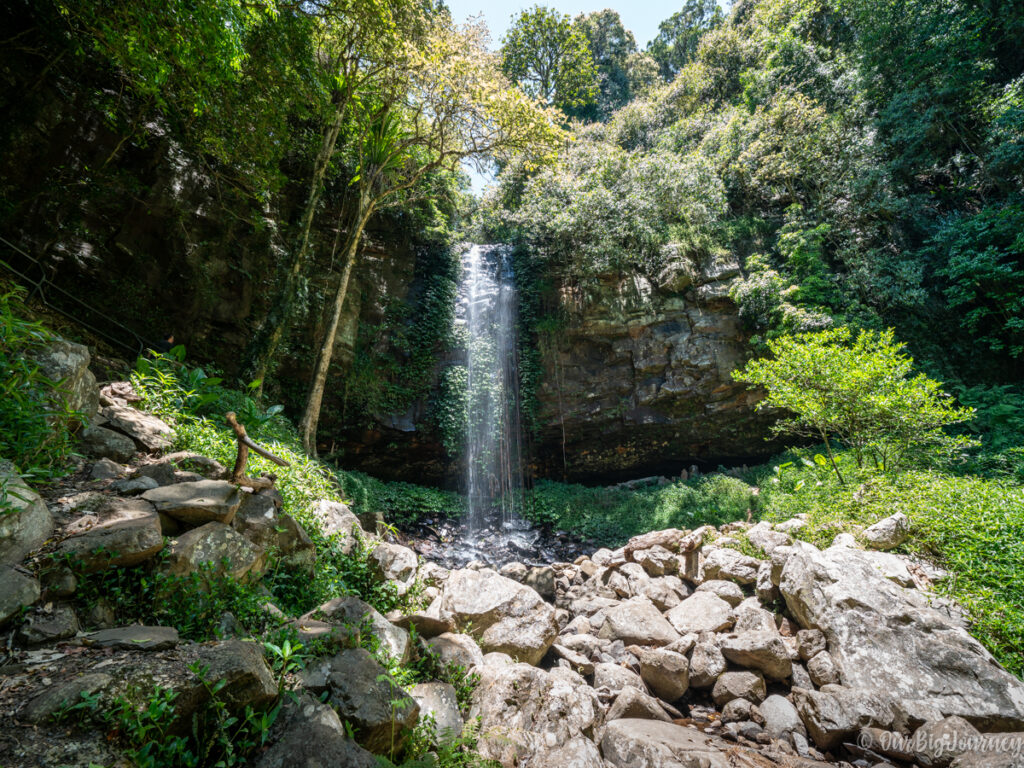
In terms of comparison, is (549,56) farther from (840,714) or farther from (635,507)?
(840,714)

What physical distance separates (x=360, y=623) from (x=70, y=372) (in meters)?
2.91

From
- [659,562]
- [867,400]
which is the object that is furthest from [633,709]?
[867,400]

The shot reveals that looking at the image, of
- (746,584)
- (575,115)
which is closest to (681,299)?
(746,584)

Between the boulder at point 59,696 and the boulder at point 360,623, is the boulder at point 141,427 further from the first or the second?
the boulder at point 59,696

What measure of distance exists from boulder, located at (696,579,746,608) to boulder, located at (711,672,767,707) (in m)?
1.12

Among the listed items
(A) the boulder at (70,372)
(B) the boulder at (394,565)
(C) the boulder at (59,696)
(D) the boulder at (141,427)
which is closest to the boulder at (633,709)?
(B) the boulder at (394,565)

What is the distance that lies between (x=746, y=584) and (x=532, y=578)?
2833mm

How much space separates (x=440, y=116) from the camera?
7641 millimetres

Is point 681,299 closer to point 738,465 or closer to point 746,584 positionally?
point 738,465

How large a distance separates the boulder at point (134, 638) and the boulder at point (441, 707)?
155 cm

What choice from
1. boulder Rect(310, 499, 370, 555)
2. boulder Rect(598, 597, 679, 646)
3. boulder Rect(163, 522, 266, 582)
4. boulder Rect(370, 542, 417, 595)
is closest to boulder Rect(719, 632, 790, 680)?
boulder Rect(598, 597, 679, 646)

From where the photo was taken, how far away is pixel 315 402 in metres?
7.15

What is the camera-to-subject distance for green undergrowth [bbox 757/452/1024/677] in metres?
3.47

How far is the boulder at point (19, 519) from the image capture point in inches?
74.2
